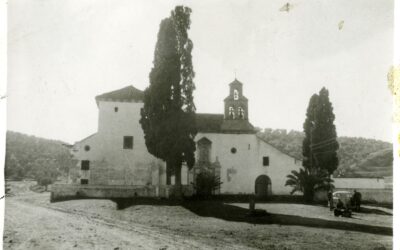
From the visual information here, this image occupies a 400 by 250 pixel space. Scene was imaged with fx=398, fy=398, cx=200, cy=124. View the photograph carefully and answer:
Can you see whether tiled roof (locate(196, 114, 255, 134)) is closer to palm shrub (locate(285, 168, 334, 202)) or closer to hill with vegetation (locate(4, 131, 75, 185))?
palm shrub (locate(285, 168, 334, 202))

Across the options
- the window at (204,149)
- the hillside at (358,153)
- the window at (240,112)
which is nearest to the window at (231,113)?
the window at (240,112)

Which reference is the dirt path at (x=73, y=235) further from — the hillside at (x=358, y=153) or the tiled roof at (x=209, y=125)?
the tiled roof at (x=209, y=125)

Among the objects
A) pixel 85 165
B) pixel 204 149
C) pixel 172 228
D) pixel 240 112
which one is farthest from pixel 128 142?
pixel 172 228

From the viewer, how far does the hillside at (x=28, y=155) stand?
8.02m

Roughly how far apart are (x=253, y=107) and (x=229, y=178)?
934 cm

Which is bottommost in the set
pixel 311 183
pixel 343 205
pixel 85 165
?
pixel 343 205

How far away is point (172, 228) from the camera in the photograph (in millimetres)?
8719

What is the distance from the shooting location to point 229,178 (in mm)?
18859

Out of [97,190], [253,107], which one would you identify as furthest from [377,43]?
[97,190]

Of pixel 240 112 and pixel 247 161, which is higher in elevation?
pixel 240 112

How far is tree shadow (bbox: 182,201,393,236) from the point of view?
29.1ft

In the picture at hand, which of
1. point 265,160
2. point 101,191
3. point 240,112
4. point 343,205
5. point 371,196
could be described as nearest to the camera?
point 343,205

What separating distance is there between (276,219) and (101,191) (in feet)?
18.9

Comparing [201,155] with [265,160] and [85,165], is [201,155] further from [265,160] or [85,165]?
[85,165]
